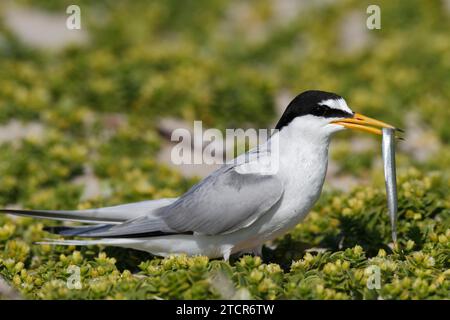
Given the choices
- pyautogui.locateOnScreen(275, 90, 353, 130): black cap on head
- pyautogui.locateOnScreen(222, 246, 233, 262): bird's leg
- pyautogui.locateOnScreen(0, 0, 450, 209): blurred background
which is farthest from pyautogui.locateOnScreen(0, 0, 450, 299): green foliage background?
pyautogui.locateOnScreen(275, 90, 353, 130): black cap on head

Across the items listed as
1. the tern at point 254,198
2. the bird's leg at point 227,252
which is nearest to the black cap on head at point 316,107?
the tern at point 254,198

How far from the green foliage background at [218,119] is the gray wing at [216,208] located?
29 cm

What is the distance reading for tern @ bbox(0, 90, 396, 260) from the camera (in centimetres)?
540

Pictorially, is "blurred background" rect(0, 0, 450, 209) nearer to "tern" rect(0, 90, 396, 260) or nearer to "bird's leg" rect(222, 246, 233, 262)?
"tern" rect(0, 90, 396, 260)

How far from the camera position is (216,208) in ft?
18.2

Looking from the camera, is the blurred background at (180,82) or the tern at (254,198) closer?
the tern at (254,198)

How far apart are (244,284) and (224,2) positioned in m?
10.7

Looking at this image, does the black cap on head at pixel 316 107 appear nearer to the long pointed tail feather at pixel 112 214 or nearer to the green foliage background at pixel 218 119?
the green foliage background at pixel 218 119

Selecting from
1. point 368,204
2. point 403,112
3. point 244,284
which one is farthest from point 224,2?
point 244,284

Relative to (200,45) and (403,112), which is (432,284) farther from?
(200,45)

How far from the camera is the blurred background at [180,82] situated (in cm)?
829

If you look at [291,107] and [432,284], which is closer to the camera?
[432,284]

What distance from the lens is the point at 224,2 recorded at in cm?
1495
